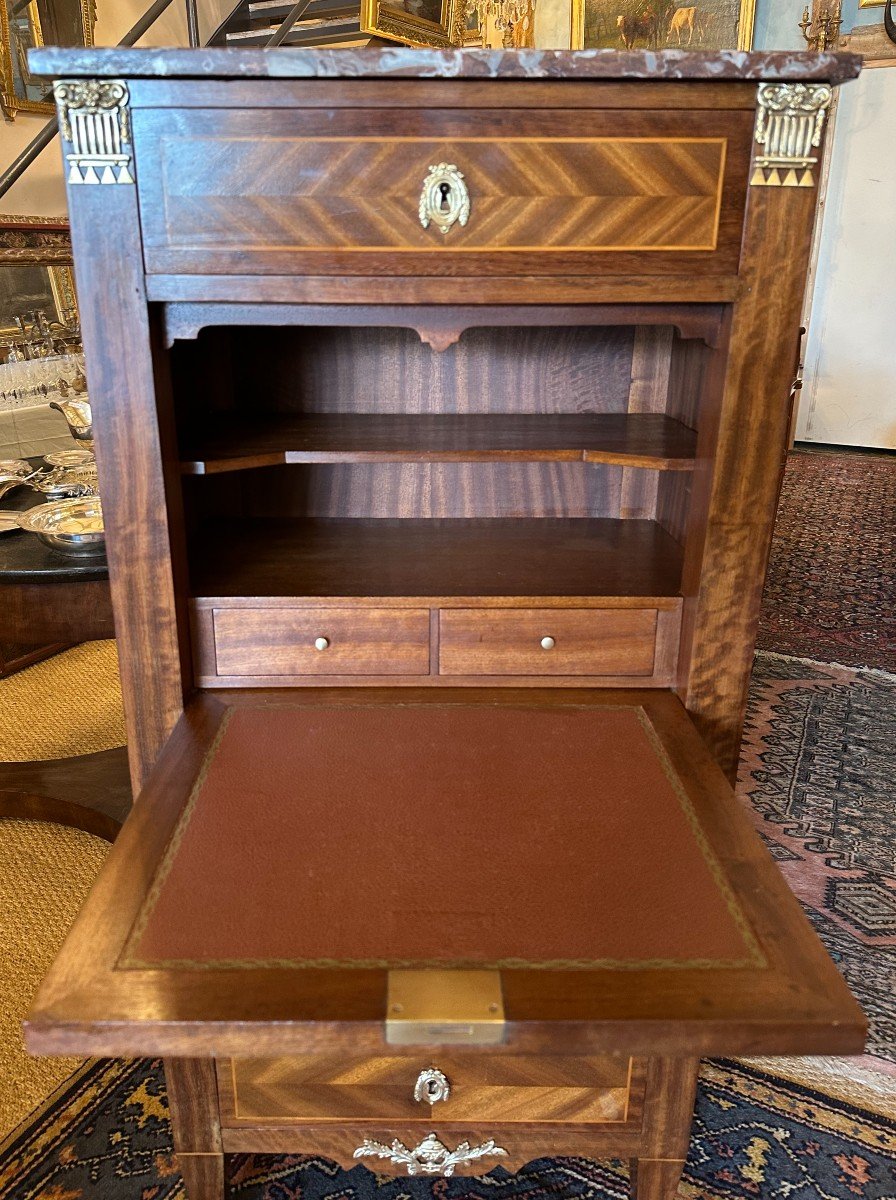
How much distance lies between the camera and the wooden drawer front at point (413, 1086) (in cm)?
105

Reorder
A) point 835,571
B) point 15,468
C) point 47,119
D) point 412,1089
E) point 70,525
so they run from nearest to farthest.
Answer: point 412,1089 < point 70,525 < point 15,468 < point 47,119 < point 835,571

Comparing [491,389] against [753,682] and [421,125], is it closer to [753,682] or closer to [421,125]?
[421,125]

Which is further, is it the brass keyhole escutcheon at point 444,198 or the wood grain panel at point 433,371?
the wood grain panel at point 433,371

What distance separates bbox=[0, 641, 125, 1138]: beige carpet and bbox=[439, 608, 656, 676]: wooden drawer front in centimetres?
88

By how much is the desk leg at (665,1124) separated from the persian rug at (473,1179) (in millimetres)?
144

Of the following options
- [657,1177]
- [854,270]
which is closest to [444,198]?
[657,1177]

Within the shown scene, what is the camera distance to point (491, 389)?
1605 millimetres

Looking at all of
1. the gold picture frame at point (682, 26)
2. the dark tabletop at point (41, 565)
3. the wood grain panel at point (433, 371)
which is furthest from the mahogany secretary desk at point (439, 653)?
the gold picture frame at point (682, 26)

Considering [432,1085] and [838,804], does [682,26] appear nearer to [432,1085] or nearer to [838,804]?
[838,804]

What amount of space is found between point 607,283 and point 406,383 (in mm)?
551

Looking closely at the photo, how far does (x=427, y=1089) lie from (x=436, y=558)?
2.48ft

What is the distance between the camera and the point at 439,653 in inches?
53.2

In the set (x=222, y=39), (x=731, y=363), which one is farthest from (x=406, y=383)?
(x=222, y=39)

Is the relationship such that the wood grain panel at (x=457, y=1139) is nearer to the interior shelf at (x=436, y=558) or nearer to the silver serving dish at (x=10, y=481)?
the interior shelf at (x=436, y=558)
